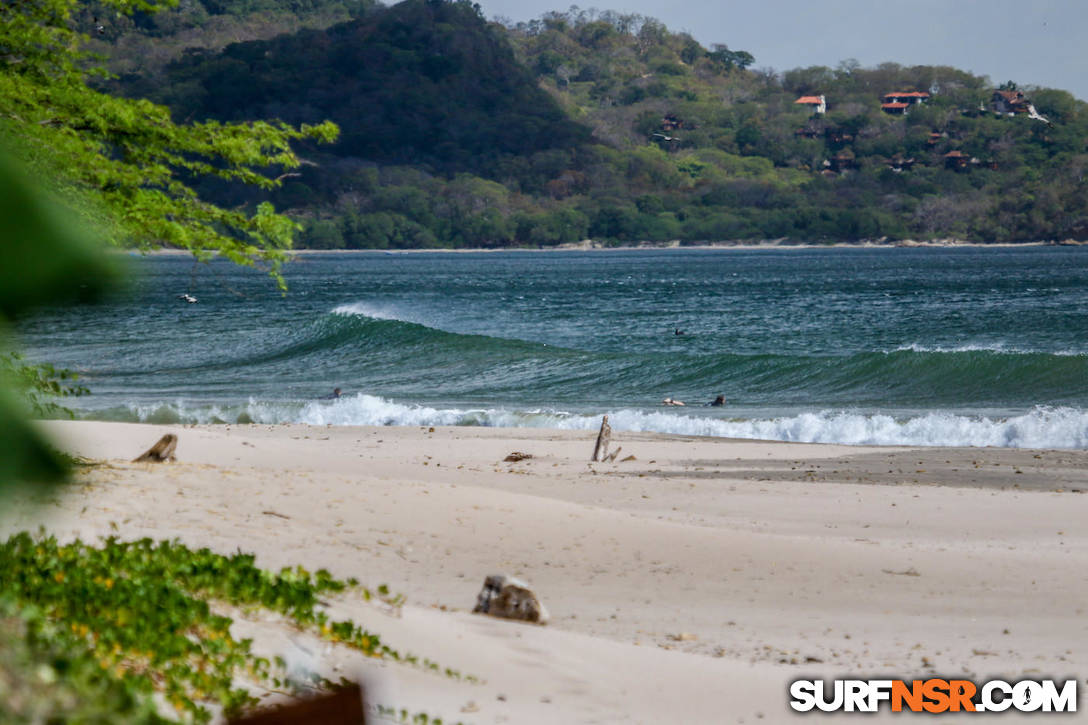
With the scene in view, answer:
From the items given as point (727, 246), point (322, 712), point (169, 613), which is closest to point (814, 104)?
point (727, 246)

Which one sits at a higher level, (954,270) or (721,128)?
(721,128)

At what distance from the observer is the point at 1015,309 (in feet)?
169

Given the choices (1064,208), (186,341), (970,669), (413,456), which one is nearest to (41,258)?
(970,669)

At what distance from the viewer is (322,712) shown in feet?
6.43

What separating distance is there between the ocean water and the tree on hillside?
0.54 meters

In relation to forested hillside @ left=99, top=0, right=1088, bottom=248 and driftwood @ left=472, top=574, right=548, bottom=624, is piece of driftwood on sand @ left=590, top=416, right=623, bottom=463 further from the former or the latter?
forested hillside @ left=99, top=0, right=1088, bottom=248

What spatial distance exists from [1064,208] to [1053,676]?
6083 inches

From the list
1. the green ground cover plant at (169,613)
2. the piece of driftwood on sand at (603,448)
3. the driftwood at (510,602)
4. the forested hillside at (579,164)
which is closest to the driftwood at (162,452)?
the green ground cover plant at (169,613)

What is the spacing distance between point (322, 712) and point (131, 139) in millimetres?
7792

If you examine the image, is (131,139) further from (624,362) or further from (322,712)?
(624,362)

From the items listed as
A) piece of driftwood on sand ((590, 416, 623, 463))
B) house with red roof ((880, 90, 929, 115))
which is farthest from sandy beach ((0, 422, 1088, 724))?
house with red roof ((880, 90, 929, 115))

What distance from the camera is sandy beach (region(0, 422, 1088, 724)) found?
5164mm

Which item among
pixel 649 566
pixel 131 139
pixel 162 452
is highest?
pixel 131 139

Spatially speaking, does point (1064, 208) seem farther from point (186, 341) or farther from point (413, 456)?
point (413, 456)
